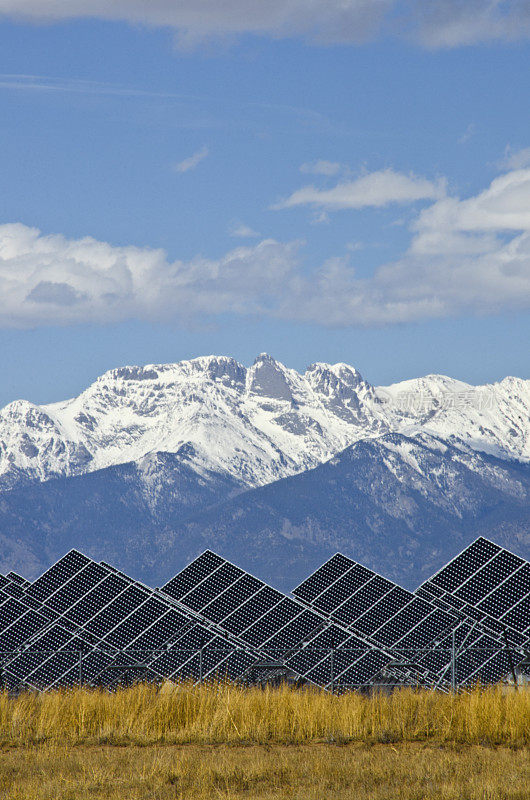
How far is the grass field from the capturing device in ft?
49.8

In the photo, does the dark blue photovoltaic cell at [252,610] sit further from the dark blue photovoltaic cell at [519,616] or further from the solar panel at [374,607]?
the dark blue photovoltaic cell at [519,616]

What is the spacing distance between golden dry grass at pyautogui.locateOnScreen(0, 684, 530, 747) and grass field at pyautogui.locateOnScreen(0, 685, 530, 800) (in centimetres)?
2

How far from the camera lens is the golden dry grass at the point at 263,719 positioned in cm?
1828

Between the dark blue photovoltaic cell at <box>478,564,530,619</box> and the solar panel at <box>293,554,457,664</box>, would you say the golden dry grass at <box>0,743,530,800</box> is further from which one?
the dark blue photovoltaic cell at <box>478,564,530,619</box>

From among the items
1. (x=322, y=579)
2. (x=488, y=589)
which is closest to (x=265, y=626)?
(x=322, y=579)

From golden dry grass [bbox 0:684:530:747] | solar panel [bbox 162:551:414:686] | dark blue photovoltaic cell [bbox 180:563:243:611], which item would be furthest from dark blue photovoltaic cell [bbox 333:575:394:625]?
golden dry grass [bbox 0:684:530:747]

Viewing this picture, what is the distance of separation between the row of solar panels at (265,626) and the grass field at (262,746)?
27.6 ft

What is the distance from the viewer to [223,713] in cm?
1922

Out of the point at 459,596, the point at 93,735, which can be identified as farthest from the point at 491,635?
the point at 93,735

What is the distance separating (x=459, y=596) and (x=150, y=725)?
23.2 m

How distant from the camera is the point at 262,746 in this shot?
1809 centimetres

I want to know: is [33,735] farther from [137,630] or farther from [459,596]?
[459,596]

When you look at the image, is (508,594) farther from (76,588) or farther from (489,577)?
(76,588)

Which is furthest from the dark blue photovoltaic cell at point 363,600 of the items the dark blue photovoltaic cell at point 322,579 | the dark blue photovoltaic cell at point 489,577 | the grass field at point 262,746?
the grass field at point 262,746
